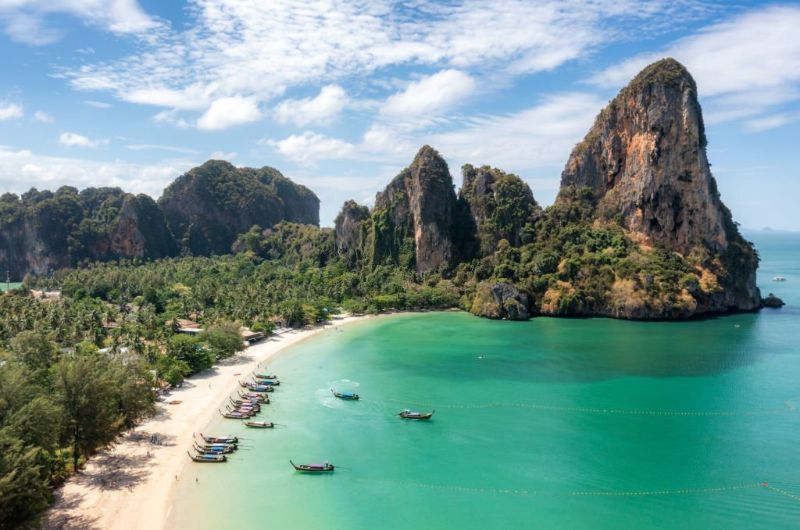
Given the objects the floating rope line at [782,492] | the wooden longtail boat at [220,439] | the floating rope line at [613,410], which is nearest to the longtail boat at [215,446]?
the wooden longtail boat at [220,439]

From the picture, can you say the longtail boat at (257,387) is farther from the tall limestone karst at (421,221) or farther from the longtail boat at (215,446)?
the tall limestone karst at (421,221)

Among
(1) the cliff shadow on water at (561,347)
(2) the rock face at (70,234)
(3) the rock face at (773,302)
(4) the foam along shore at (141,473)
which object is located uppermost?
(2) the rock face at (70,234)

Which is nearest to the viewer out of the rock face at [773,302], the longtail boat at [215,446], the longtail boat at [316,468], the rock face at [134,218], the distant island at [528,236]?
the longtail boat at [316,468]

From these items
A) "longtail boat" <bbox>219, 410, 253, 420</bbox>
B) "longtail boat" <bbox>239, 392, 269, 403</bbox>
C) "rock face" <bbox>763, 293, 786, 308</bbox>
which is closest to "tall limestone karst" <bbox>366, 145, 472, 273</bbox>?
"rock face" <bbox>763, 293, 786, 308</bbox>

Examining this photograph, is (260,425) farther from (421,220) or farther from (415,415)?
(421,220)

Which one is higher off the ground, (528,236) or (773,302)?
(528,236)

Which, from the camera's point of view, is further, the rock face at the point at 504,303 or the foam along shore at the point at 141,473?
the rock face at the point at 504,303

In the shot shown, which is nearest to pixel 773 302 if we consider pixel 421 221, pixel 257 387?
pixel 421 221

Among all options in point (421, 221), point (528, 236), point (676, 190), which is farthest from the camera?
point (421, 221)
